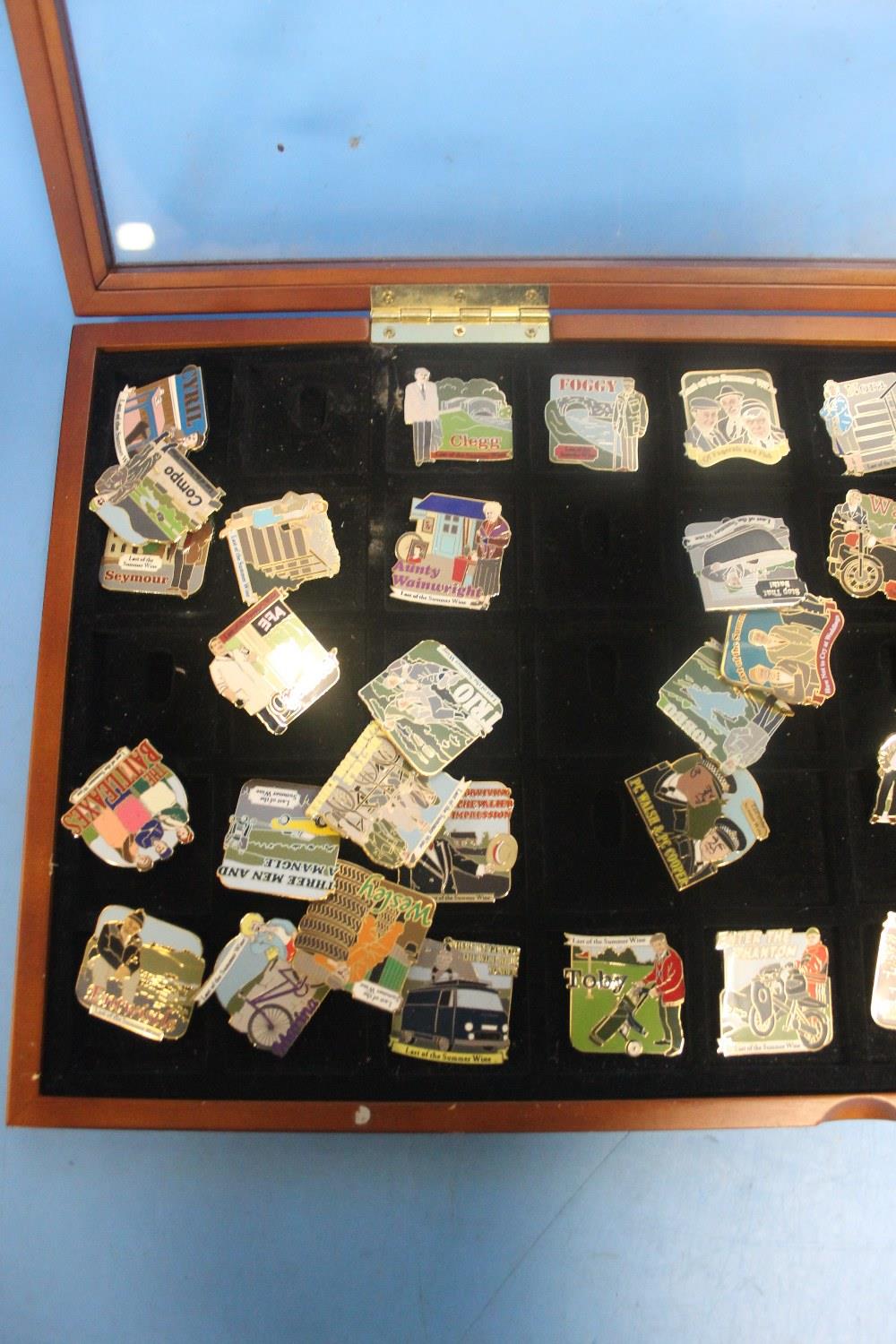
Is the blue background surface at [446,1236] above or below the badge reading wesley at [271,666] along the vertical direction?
below

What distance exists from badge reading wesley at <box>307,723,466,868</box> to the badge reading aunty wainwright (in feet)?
0.61

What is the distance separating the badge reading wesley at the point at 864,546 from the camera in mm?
835

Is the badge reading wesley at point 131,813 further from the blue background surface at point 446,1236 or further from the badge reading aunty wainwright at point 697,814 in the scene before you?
the badge reading aunty wainwright at point 697,814

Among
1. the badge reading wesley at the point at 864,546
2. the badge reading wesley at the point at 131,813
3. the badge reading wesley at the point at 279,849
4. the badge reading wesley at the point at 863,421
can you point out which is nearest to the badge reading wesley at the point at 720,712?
the badge reading wesley at the point at 864,546

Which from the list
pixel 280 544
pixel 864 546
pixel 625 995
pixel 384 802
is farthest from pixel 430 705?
pixel 864 546

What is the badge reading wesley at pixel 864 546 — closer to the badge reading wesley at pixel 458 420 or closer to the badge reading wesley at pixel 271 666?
the badge reading wesley at pixel 458 420

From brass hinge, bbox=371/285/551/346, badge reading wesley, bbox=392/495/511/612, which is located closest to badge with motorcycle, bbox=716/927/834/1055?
badge reading wesley, bbox=392/495/511/612

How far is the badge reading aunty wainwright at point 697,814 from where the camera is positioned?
799 millimetres

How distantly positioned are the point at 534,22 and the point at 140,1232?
1251mm

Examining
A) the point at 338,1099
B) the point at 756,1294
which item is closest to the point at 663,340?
the point at 338,1099

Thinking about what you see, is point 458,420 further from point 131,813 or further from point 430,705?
point 131,813

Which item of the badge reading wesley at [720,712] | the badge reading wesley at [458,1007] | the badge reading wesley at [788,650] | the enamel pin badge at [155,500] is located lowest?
the badge reading wesley at [458,1007]

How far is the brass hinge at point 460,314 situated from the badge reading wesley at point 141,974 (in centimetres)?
63

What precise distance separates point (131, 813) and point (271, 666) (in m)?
0.19
